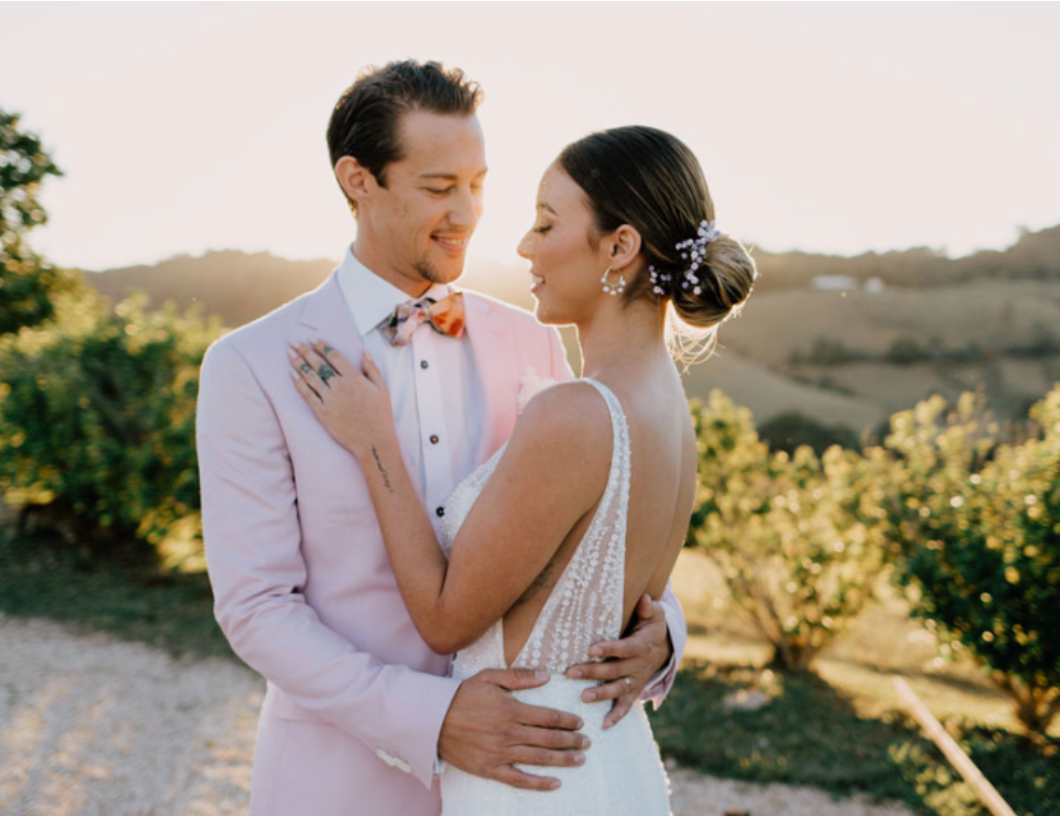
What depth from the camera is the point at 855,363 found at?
1379 inches

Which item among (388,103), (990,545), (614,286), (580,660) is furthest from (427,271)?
(990,545)

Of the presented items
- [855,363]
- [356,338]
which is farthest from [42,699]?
[855,363]

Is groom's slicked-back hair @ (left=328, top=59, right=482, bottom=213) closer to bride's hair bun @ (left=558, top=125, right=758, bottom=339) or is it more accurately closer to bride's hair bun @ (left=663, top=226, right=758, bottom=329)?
bride's hair bun @ (left=558, top=125, right=758, bottom=339)

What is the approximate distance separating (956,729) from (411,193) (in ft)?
19.3

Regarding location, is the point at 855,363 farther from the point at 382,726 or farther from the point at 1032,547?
the point at 382,726

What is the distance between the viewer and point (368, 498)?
2.05 meters

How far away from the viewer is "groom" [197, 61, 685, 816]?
1.91 m

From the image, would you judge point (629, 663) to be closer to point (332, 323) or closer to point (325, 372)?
point (325, 372)

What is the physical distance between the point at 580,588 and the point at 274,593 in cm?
66

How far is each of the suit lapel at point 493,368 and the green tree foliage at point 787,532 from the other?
5204 millimetres

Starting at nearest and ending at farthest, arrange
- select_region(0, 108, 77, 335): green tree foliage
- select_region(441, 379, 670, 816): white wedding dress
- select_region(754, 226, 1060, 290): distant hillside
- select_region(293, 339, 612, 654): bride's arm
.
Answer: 1. select_region(293, 339, 612, 654): bride's arm
2. select_region(441, 379, 670, 816): white wedding dress
3. select_region(0, 108, 77, 335): green tree foliage
4. select_region(754, 226, 1060, 290): distant hillside

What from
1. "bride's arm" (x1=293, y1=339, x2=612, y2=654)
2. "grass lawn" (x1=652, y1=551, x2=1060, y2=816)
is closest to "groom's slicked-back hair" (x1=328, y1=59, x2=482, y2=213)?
"bride's arm" (x1=293, y1=339, x2=612, y2=654)

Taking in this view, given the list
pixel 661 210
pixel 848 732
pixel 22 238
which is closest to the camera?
pixel 661 210

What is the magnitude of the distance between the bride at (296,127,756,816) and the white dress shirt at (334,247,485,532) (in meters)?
Result: 0.17
